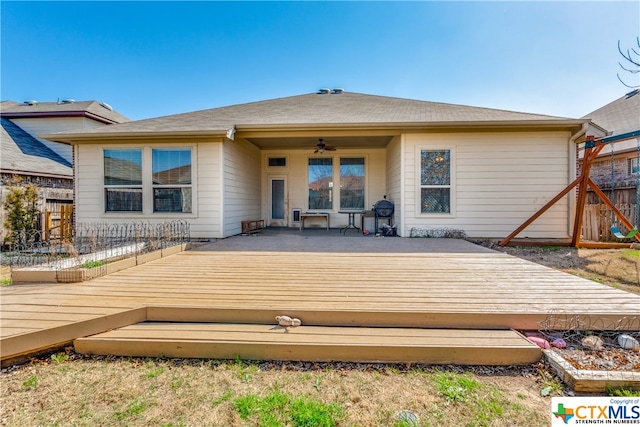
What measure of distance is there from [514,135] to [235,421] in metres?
8.21

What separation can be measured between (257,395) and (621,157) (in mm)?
15383

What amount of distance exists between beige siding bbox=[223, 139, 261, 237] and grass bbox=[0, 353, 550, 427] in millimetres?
5162

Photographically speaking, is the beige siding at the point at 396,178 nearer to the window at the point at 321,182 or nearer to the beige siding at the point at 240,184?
the window at the point at 321,182

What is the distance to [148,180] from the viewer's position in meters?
7.23

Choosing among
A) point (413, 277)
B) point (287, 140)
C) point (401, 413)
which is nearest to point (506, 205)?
point (413, 277)

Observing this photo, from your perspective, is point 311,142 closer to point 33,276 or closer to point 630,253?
point 33,276

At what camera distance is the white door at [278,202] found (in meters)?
10.3

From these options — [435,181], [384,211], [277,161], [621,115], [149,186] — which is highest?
[621,115]

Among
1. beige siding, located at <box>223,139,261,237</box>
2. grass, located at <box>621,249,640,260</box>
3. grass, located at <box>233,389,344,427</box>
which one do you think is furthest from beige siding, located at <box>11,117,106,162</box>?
grass, located at <box>621,249,640,260</box>

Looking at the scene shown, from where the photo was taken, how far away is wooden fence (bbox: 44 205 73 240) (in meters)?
7.45

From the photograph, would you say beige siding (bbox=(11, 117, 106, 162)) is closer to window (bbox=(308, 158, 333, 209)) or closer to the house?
the house

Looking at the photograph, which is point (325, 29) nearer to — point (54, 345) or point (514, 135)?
point (514, 135)

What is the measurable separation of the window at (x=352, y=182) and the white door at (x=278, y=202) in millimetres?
2137

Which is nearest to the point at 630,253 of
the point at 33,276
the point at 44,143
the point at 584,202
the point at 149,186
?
the point at 584,202
